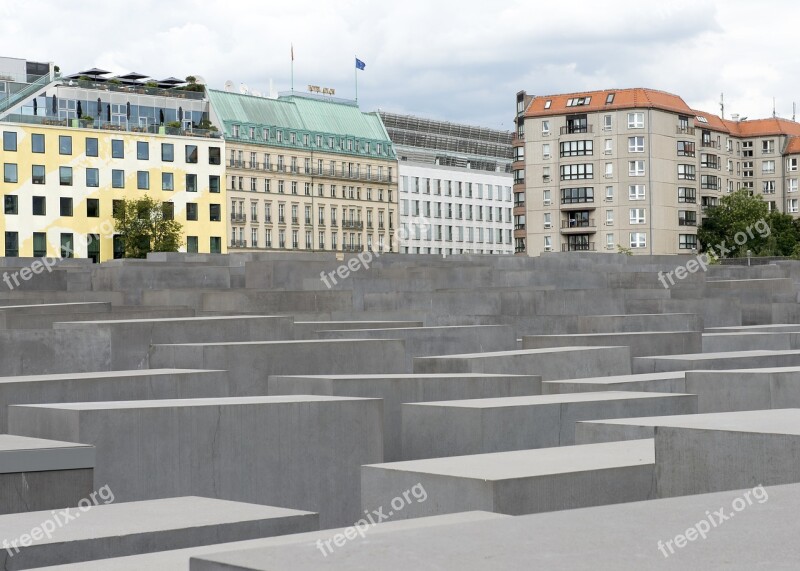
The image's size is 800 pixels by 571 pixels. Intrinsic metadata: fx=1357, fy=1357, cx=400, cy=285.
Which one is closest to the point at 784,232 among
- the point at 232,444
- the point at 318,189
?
the point at 318,189

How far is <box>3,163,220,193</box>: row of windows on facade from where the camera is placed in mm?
76375

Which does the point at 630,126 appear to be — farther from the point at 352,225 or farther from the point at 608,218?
the point at 352,225

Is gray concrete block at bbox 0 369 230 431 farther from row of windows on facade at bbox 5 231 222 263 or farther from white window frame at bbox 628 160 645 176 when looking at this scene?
white window frame at bbox 628 160 645 176

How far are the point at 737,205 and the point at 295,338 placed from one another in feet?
313

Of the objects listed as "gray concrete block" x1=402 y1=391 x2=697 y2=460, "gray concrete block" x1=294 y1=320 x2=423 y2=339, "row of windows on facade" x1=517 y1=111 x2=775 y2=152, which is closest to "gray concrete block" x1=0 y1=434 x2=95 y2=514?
"gray concrete block" x1=402 y1=391 x2=697 y2=460

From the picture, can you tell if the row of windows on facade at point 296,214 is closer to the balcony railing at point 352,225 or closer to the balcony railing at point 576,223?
the balcony railing at point 352,225

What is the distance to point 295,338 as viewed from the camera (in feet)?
51.4

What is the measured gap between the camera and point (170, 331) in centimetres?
1426

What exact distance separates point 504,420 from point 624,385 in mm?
2455

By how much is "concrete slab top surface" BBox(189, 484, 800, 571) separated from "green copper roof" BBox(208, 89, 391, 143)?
3350 inches

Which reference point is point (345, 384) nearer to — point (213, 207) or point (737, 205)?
point (213, 207)

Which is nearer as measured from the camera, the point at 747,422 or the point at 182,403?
the point at 747,422

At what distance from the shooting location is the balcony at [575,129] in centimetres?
10244

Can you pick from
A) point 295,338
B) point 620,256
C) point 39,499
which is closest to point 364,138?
point 620,256
